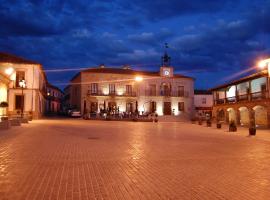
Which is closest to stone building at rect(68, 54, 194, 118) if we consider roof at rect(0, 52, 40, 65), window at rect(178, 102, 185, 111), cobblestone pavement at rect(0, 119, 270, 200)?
window at rect(178, 102, 185, 111)

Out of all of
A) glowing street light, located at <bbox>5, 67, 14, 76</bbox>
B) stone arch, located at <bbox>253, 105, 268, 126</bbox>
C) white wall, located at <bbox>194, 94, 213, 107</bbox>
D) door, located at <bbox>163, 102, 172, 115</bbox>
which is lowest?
stone arch, located at <bbox>253, 105, 268, 126</bbox>

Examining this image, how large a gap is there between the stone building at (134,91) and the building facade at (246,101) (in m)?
12.4

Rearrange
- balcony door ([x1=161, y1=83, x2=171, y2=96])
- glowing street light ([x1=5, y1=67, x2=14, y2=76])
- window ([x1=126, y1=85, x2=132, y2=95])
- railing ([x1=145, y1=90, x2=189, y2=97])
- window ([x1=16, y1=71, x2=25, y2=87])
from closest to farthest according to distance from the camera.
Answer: glowing street light ([x1=5, y1=67, x2=14, y2=76])
window ([x1=16, y1=71, x2=25, y2=87])
window ([x1=126, y1=85, x2=132, y2=95])
railing ([x1=145, y1=90, x2=189, y2=97])
balcony door ([x1=161, y1=83, x2=171, y2=96])

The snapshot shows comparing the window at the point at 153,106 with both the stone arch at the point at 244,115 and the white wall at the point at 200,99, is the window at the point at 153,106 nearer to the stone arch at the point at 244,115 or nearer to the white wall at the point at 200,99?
the white wall at the point at 200,99

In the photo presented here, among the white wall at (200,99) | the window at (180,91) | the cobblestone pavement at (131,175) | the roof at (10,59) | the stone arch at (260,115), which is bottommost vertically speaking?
the cobblestone pavement at (131,175)

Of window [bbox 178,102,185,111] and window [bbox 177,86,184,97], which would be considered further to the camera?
window [bbox 177,86,184,97]

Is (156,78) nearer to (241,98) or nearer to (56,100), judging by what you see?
(241,98)

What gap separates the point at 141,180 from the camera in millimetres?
6430

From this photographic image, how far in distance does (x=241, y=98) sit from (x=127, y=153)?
1078 inches

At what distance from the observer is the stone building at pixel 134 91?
165ft

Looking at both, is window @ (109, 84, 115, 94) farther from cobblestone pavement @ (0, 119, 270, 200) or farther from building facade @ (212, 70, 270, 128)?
cobblestone pavement @ (0, 119, 270, 200)

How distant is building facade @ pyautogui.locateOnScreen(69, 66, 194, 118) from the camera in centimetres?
5034

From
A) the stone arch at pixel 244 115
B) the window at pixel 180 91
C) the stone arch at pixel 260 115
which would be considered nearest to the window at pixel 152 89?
the window at pixel 180 91

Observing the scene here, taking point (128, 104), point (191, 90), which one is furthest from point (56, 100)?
point (191, 90)
